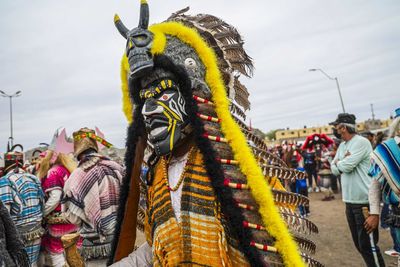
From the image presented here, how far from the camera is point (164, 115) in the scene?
1.58 metres

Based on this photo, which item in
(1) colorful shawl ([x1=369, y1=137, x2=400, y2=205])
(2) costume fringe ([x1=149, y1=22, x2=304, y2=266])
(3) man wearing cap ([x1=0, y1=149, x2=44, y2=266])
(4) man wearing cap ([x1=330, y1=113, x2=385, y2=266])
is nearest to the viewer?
(2) costume fringe ([x1=149, y1=22, x2=304, y2=266])

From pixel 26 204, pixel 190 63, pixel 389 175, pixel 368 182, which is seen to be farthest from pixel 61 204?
pixel 368 182

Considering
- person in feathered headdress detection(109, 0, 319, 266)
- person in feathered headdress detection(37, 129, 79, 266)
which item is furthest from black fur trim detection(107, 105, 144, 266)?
person in feathered headdress detection(37, 129, 79, 266)

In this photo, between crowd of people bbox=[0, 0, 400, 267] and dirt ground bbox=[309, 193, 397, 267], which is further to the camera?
dirt ground bbox=[309, 193, 397, 267]

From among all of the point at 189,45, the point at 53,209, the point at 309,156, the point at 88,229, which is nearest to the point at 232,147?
the point at 189,45

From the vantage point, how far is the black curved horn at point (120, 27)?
1.73m

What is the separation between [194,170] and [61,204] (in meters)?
3.00

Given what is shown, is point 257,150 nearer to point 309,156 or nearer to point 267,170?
point 267,170

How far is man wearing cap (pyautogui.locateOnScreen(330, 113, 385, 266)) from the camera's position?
3619 mm

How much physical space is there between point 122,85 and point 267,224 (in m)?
1.26

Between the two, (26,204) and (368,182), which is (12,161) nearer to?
(26,204)

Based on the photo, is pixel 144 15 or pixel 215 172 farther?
pixel 144 15

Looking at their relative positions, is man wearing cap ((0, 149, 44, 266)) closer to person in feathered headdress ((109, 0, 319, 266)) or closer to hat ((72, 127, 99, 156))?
hat ((72, 127, 99, 156))

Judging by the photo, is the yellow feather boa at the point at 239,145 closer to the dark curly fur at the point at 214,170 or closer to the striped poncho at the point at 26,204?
the dark curly fur at the point at 214,170
